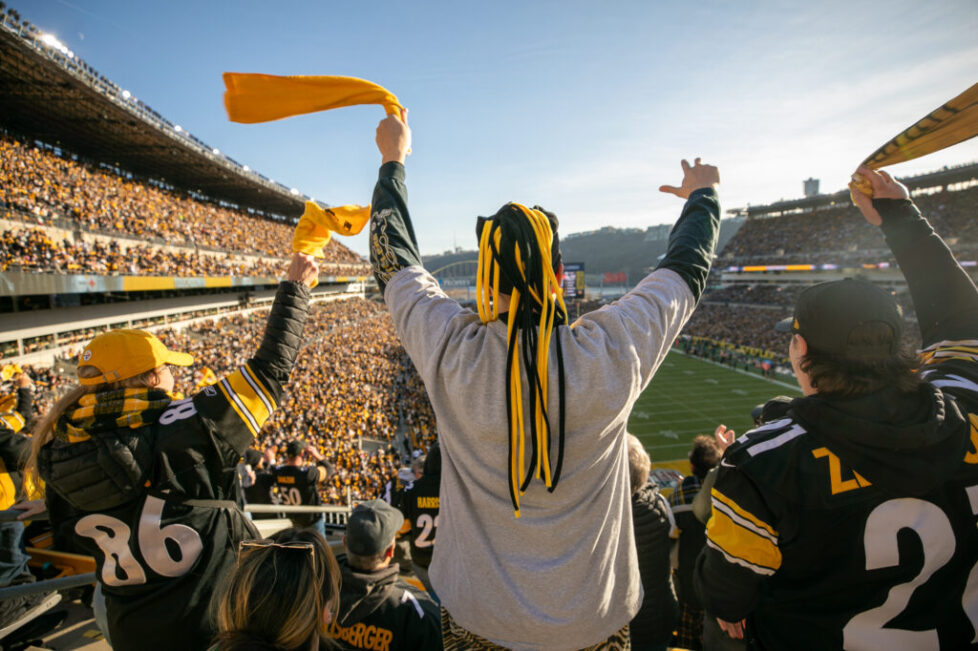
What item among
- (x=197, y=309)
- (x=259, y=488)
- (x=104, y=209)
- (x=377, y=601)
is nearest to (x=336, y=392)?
(x=259, y=488)

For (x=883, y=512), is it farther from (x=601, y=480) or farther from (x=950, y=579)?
(x=601, y=480)

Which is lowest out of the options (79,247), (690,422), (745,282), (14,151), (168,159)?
(690,422)

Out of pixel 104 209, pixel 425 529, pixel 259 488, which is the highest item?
pixel 104 209

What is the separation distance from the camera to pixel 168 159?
27562mm

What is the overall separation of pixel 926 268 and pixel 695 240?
3.71 feet

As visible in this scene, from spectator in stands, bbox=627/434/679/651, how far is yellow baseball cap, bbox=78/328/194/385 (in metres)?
2.03

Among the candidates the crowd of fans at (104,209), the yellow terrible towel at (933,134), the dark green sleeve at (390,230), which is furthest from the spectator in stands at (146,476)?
the crowd of fans at (104,209)

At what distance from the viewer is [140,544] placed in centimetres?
166

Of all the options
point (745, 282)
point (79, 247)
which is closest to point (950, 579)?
point (79, 247)

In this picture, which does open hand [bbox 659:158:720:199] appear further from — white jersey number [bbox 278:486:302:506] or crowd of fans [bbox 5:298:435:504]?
crowd of fans [bbox 5:298:435:504]

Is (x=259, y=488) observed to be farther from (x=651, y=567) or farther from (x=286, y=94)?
(x=286, y=94)

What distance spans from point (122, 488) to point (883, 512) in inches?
91.9

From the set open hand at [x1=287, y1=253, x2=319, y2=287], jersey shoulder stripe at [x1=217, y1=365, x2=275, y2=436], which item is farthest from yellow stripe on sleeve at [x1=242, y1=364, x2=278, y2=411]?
open hand at [x1=287, y1=253, x2=319, y2=287]

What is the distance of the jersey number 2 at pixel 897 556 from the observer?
1.18m
